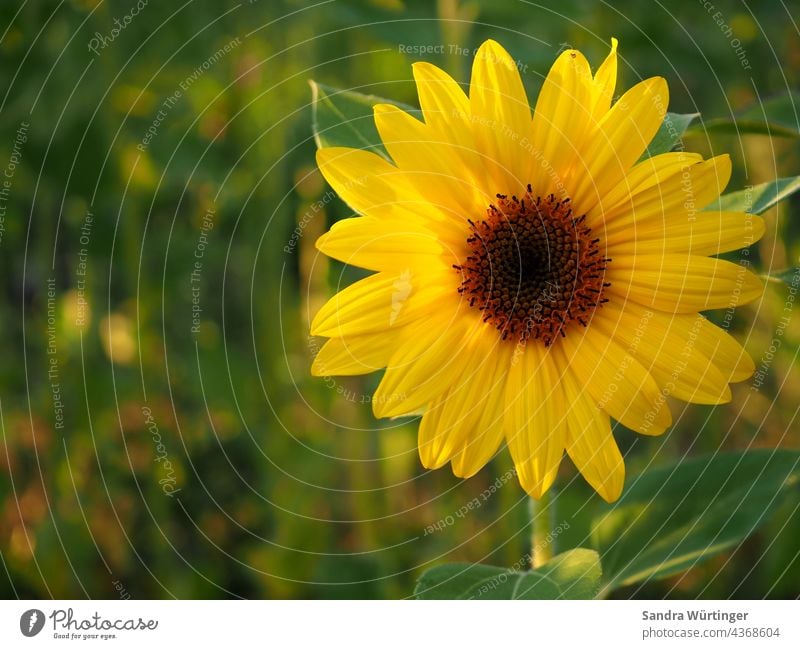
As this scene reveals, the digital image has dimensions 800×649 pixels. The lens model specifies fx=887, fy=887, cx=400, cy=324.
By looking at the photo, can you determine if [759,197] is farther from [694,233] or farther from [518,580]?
[518,580]

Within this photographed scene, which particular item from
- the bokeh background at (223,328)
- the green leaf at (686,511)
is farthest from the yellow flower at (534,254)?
the bokeh background at (223,328)

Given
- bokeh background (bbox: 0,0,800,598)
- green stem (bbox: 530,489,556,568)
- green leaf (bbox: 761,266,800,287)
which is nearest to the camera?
green leaf (bbox: 761,266,800,287)

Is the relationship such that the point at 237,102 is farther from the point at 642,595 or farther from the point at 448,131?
the point at 642,595

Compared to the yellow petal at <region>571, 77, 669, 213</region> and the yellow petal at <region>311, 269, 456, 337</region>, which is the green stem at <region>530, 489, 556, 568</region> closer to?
the yellow petal at <region>311, 269, 456, 337</region>

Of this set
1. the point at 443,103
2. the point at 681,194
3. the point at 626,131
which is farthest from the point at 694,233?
the point at 443,103

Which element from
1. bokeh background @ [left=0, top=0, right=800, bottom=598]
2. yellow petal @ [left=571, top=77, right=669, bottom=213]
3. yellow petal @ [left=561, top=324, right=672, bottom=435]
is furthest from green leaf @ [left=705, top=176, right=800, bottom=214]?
bokeh background @ [left=0, top=0, right=800, bottom=598]
